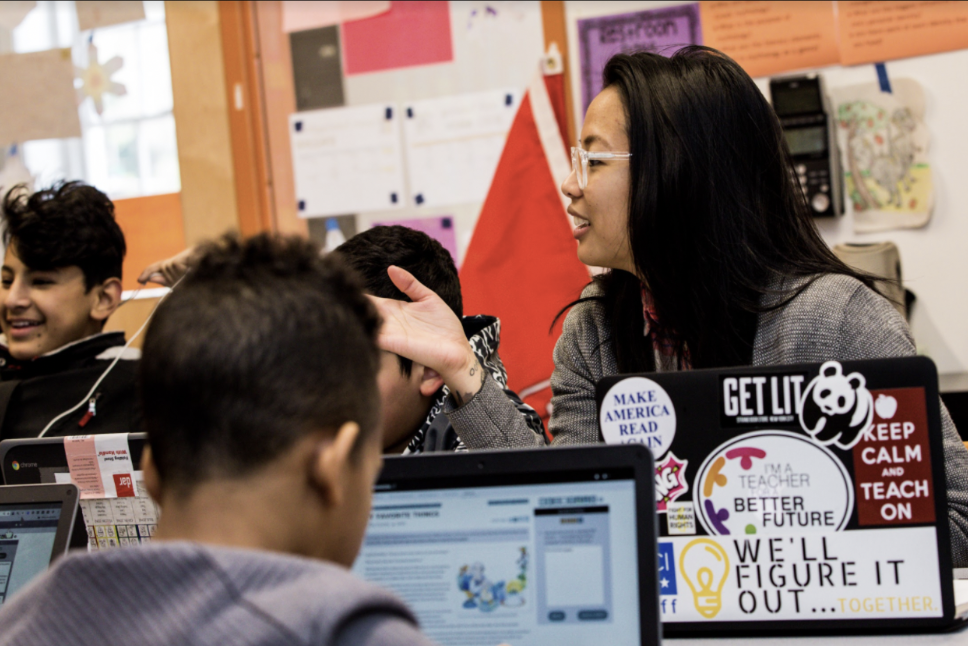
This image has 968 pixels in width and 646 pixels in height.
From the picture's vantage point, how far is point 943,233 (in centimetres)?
216

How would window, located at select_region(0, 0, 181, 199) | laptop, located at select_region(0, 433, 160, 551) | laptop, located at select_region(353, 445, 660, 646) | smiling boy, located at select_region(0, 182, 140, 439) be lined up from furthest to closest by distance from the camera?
window, located at select_region(0, 0, 181, 199)
smiling boy, located at select_region(0, 182, 140, 439)
laptop, located at select_region(0, 433, 160, 551)
laptop, located at select_region(353, 445, 660, 646)

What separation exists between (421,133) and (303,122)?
371 mm

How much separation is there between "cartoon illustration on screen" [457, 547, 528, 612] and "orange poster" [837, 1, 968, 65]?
75.6 inches

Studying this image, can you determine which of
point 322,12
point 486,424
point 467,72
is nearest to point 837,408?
point 486,424

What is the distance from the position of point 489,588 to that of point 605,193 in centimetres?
76

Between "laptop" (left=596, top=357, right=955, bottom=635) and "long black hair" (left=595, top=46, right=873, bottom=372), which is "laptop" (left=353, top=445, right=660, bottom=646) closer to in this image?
"laptop" (left=596, top=357, right=955, bottom=635)

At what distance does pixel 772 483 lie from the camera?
81 centimetres

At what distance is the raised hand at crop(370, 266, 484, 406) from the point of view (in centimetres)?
117

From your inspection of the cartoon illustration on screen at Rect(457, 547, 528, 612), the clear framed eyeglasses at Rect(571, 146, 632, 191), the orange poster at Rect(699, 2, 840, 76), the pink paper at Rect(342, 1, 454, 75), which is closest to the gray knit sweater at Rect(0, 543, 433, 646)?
A: the cartoon illustration on screen at Rect(457, 547, 528, 612)

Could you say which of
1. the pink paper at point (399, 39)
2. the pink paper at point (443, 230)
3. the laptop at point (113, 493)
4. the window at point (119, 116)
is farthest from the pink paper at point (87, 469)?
the window at point (119, 116)

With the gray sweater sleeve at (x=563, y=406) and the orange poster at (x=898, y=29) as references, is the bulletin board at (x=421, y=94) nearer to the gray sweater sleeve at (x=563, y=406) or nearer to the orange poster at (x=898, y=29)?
the orange poster at (x=898, y=29)

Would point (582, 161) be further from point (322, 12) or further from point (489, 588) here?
point (322, 12)

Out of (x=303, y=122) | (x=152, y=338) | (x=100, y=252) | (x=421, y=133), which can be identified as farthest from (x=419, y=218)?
(x=152, y=338)

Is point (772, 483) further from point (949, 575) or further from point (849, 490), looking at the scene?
point (949, 575)
